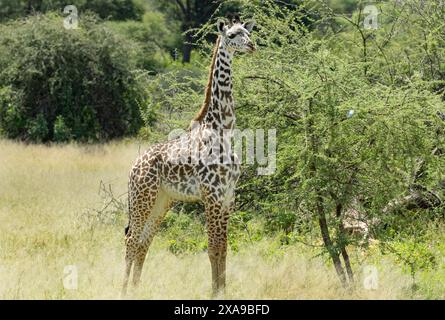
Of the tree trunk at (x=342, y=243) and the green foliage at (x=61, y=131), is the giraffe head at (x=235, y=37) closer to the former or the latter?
the tree trunk at (x=342, y=243)

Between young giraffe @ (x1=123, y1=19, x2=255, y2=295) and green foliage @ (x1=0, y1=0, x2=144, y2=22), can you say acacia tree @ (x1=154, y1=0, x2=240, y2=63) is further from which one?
young giraffe @ (x1=123, y1=19, x2=255, y2=295)

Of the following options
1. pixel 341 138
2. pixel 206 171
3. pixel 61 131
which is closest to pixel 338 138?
pixel 341 138

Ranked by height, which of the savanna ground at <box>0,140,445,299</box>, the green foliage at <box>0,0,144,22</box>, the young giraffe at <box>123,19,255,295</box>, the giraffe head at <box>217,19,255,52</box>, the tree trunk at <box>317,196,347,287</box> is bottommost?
the savanna ground at <box>0,140,445,299</box>

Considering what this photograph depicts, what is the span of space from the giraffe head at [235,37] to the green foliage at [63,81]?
13.3 meters

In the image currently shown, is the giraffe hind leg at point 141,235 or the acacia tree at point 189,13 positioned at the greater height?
the acacia tree at point 189,13

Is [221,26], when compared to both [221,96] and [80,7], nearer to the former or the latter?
[221,96]

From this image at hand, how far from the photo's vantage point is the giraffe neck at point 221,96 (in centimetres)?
724

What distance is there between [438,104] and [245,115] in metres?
1.96

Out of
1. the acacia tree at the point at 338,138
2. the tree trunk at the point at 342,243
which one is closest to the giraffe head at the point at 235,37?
the acacia tree at the point at 338,138

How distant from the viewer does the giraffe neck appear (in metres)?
7.24

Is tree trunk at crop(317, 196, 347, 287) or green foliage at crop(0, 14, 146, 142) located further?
green foliage at crop(0, 14, 146, 142)

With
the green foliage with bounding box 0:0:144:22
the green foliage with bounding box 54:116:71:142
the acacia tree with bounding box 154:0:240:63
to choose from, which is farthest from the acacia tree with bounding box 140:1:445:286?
the acacia tree with bounding box 154:0:240:63
